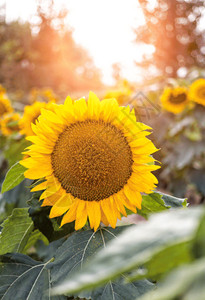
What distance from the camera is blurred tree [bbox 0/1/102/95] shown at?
13109 millimetres

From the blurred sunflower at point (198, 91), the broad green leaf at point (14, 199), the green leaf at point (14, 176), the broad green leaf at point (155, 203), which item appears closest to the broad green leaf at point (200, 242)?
the broad green leaf at point (155, 203)

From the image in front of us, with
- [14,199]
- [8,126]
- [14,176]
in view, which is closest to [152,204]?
[14,176]

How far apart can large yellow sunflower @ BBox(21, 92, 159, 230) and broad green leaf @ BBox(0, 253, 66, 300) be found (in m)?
0.16

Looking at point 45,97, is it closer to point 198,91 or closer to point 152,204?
point 198,91

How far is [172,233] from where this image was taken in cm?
21

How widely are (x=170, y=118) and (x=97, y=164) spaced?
2554mm

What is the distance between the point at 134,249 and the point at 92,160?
61 cm

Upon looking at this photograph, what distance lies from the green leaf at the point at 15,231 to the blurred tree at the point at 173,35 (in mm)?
5413

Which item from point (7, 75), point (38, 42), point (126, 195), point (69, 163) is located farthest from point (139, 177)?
point (38, 42)

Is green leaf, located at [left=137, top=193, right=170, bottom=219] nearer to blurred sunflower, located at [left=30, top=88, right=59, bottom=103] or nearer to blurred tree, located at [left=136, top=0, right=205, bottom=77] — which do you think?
blurred sunflower, located at [left=30, top=88, right=59, bottom=103]

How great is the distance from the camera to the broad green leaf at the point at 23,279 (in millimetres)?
784

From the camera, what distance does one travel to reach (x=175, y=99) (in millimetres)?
2900

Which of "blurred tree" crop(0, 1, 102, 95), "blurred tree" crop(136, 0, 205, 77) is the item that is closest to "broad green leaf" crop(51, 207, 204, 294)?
"blurred tree" crop(136, 0, 205, 77)

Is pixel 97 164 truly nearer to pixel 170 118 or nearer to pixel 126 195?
pixel 126 195
